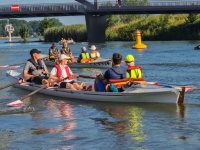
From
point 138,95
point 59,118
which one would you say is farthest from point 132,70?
point 59,118

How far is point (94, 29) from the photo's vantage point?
68.5 m

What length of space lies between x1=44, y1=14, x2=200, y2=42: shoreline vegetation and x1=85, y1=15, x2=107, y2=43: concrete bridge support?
4612 mm

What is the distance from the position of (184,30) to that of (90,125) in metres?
60.0

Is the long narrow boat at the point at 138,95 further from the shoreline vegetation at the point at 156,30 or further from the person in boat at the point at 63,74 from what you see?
the shoreline vegetation at the point at 156,30

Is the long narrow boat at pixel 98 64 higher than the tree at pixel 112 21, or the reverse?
the tree at pixel 112 21

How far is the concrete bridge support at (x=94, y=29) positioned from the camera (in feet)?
223

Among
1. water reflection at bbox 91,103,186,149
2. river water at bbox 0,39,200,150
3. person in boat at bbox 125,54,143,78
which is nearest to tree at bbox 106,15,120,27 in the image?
river water at bbox 0,39,200,150

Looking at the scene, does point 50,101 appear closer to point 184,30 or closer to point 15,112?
point 15,112

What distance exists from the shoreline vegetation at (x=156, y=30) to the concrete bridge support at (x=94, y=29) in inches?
182

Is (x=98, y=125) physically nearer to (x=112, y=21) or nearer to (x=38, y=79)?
(x=38, y=79)

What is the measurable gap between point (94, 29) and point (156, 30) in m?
10.3

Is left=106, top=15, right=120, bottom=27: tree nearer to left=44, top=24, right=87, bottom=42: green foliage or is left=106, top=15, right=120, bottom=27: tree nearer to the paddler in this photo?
left=44, top=24, right=87, bottom=42: green foliage

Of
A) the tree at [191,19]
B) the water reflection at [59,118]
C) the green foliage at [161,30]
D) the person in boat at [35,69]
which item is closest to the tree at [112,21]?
the green foliage at [161,30]

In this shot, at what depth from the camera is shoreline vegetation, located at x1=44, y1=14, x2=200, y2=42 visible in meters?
67.0
